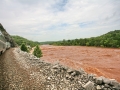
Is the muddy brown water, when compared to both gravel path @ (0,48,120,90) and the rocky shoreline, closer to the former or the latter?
the rocky shoreline

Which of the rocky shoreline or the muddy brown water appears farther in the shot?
the muddy brown water

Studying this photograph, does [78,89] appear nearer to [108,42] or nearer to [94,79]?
[94,79]

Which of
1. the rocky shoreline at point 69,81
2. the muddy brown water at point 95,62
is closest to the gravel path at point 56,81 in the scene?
the rocky shoreline at point 69,81

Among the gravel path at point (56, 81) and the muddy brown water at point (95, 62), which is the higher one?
the gravel path at point (56, 81)

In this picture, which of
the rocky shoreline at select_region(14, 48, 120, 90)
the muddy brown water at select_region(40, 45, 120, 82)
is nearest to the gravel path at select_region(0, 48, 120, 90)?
the rocky shoreline at select_region(14, 48, 120, 90)

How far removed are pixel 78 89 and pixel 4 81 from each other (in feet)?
14.3

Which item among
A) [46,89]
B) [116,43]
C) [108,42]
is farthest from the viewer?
[108,42]

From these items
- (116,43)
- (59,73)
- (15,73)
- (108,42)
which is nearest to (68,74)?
(59,73)

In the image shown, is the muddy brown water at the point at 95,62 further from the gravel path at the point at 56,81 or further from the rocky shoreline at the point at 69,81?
the gravel path at the point at 56,81

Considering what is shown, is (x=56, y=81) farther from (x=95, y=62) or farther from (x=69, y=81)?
(x=95, y=62)

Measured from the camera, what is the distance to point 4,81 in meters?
8.45

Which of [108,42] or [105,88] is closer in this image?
[105,88]

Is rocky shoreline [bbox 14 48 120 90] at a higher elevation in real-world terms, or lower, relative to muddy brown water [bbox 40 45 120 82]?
higher

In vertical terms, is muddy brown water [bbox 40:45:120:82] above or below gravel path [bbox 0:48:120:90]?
below
